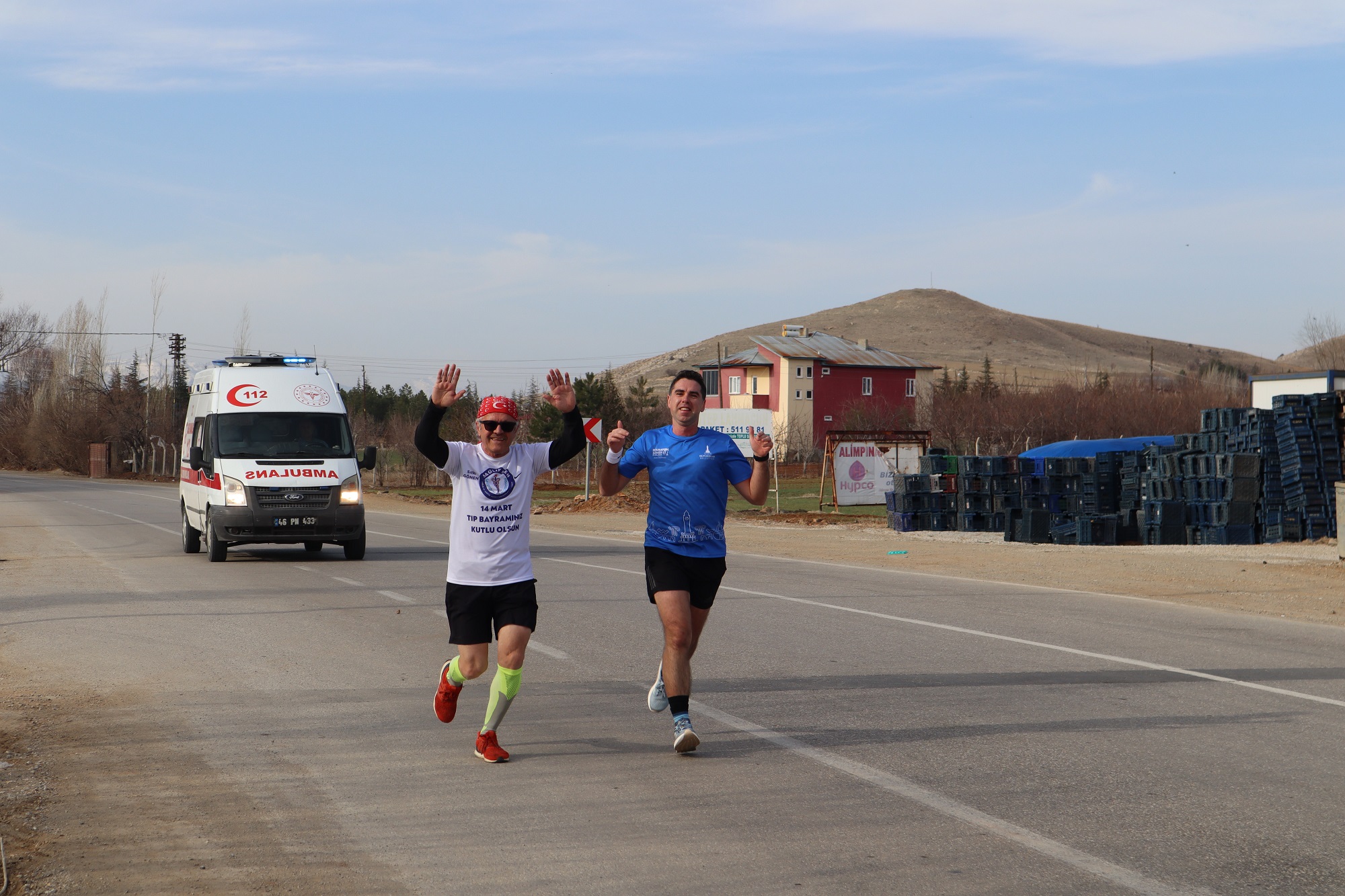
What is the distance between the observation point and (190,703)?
823cm

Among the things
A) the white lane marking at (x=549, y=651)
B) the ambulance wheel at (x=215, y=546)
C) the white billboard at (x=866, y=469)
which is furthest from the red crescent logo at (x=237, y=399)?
the white billboard at (x=866, y=469)

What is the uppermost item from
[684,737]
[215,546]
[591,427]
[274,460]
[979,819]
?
[591,427]

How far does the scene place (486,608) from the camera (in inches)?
260

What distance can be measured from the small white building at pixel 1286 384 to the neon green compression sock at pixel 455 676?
27.0 meters

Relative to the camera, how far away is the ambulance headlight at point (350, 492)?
18859 millimetres

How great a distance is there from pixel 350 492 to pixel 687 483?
13.1m

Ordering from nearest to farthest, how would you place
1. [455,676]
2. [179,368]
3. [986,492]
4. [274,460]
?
[455,676] < [274,460] < [986,492] < [179,368]

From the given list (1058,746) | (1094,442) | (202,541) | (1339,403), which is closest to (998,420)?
(1094,442)

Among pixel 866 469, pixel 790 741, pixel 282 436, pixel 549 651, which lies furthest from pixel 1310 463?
pixel 790 741

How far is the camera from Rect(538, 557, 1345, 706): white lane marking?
8469 millimetres

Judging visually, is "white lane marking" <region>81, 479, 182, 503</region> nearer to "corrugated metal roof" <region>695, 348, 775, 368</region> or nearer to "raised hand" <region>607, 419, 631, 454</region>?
"raised hand" <region>607, 419, 631, 454</region>

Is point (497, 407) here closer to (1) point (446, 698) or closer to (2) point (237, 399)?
(1) point (446, 698)

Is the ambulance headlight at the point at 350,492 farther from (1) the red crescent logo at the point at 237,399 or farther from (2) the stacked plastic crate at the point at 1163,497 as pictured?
(2) the stacked plastic crate at the point at 1163,497

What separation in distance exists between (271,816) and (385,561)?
45.7 feet
